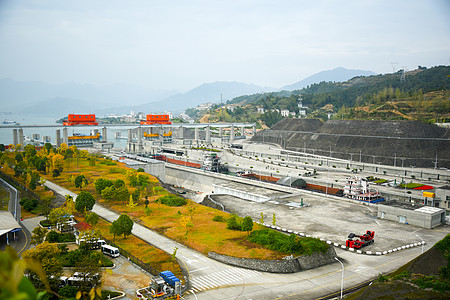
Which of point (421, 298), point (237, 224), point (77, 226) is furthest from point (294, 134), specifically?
point (421, 298)

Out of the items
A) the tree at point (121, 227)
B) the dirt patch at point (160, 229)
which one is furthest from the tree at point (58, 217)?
the dirt patch at point (160, 229)

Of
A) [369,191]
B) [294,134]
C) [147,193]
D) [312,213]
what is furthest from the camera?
[294,134]

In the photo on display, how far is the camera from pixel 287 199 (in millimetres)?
44375

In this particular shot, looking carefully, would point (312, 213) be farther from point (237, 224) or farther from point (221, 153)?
point (221, 153)

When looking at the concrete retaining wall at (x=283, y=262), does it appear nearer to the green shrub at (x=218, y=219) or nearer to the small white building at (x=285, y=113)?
the green shrub at (x=218, y=219)

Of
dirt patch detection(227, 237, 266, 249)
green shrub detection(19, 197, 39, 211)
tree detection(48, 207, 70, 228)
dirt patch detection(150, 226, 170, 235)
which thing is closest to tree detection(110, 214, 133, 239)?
dirt patch detection(150, 226, 170, 235)

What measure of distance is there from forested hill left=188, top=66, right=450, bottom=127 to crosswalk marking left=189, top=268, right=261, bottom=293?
82301 millimetres

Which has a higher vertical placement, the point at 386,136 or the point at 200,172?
the point at 386,136

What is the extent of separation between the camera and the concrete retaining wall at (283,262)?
958 inches

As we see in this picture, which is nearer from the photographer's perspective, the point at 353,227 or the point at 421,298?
the point at 421,298

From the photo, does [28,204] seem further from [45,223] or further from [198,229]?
[198,229]

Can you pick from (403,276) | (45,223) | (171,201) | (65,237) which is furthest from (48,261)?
(171,201)

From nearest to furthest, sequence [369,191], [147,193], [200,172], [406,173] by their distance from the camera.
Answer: [369,191], [147,193], [406,173], [200,172]

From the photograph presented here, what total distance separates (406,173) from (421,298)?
5124cm
